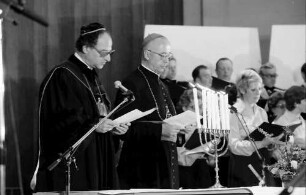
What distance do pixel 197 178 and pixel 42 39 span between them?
209 cm

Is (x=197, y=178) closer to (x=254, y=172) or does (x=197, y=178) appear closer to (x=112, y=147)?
(x=254, y=172)

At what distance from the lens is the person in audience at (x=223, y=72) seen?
7.98 meters

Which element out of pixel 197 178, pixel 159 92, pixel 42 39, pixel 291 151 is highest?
pixel 42 39

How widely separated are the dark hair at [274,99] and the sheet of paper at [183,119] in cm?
224

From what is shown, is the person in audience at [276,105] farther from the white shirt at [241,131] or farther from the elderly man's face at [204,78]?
the white shirt at [241,131]

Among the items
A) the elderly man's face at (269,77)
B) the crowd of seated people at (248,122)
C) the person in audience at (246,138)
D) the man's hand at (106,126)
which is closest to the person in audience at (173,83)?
the crowd of seated people at (248,122)

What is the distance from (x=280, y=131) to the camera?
21.1ft

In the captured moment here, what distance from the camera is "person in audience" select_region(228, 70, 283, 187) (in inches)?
258

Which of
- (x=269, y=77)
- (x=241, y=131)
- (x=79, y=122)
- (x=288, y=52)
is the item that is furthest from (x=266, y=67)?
(x=79, y=122)

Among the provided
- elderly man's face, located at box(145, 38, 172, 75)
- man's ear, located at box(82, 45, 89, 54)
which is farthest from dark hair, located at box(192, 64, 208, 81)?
man's ear, located at box(82, 45, 89, 54)

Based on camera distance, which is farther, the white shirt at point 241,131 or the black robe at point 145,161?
the white shirt at point 241,131

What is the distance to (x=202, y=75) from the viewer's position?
25.7ft

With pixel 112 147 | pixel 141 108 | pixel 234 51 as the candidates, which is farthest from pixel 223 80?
pixel 112 147

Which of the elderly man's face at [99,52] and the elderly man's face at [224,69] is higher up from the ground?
the elderly man's face at [99,52]
